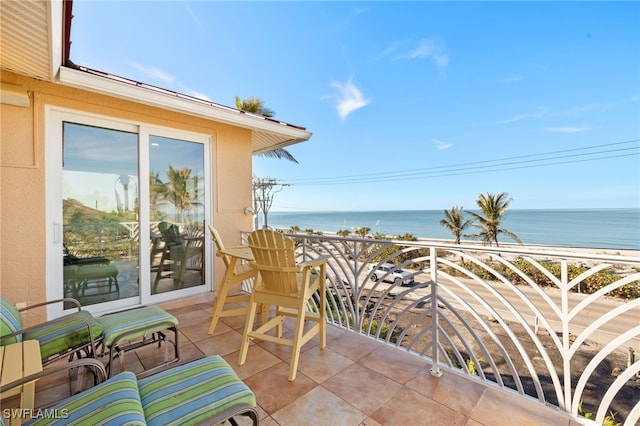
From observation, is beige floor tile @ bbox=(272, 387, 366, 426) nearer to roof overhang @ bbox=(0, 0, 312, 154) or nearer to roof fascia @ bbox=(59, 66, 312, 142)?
roof overhang @ bbox=(0, 0, 312, 154)

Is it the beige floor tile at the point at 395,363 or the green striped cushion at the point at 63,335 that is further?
the beige floor tile at the point at 395,363

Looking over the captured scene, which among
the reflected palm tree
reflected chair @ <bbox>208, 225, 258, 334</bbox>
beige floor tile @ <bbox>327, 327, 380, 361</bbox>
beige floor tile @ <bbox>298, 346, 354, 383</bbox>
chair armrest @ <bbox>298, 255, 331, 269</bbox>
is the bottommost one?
beige floor tile @ <bbox>327, 327, 380, 361</bbox>

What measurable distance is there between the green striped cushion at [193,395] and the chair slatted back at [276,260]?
0.97 meters

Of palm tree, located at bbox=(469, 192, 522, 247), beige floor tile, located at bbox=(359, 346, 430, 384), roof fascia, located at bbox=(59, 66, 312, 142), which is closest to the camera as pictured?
beige floor tile, located at bbox=(359, 346, 430, 384)

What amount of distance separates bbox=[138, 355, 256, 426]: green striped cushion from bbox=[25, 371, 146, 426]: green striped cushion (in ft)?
0.21

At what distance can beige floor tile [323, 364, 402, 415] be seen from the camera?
68.6 inches

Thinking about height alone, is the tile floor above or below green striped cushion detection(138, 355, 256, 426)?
below

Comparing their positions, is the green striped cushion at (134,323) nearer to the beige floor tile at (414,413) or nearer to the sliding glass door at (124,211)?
the sliding glass door at (124,211)

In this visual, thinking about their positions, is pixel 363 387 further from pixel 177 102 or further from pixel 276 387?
pixel 177 102

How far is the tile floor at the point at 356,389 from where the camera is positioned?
63.2 inches

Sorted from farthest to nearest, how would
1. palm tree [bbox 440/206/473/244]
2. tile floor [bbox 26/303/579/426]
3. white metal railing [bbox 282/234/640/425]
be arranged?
palm tree [bbox 440/206/473/244]
tile floor [bbox 26/303/579/426]
white metal railing [bbox 282/234/640/425]

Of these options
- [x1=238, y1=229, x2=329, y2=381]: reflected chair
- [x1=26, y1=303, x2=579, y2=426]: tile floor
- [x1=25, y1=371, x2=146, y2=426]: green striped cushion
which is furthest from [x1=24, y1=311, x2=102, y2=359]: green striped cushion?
[x1=238, y1=229, x2=329, y2=381]: reflected chair

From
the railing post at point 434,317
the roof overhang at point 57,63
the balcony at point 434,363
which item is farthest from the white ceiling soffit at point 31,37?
the railing post at point 434,317

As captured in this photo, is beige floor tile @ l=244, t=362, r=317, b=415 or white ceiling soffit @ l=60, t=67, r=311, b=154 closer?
beige floor tile @ l=244, t=362, r=317, b=415
